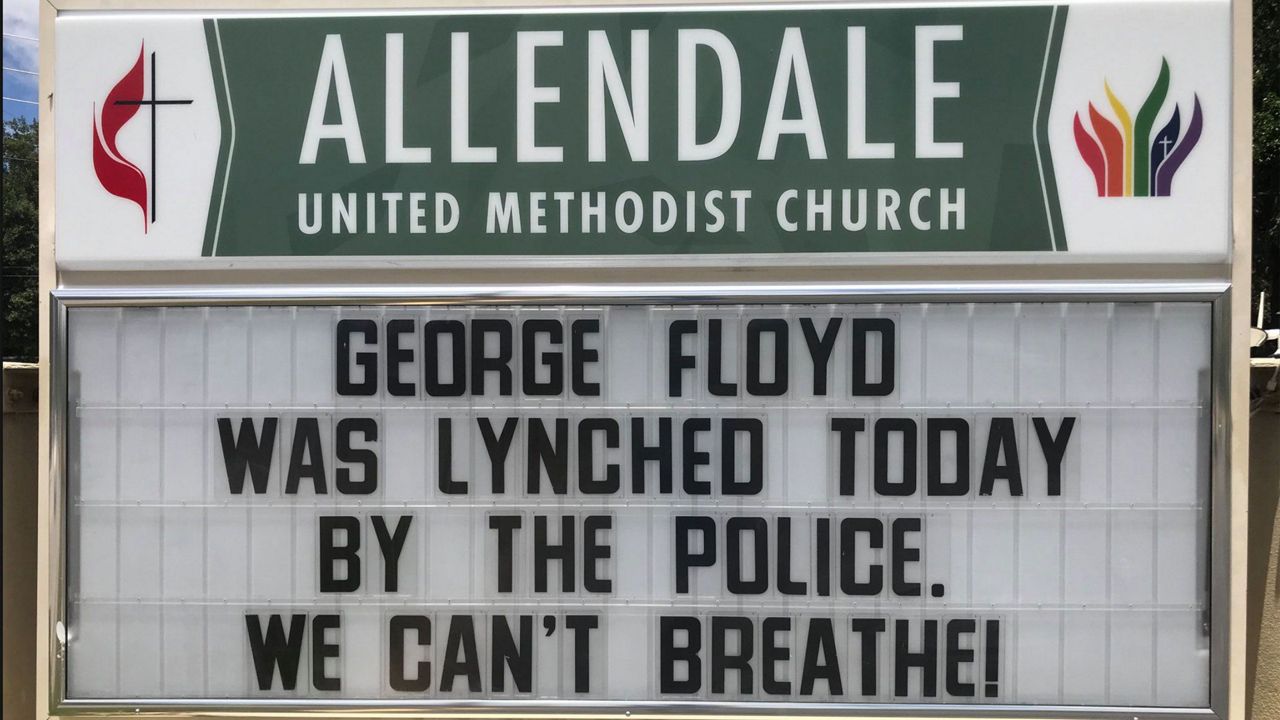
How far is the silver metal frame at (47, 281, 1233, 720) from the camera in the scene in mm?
3293

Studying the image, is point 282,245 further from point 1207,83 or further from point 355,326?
point 1207,83

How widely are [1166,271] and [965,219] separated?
0.78 m

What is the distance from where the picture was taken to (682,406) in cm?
338

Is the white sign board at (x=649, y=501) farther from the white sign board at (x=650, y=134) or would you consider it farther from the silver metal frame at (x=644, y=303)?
the white sign board at (x=650, y=134)

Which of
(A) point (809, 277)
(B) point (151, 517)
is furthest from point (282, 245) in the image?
(A) point (809, 277)

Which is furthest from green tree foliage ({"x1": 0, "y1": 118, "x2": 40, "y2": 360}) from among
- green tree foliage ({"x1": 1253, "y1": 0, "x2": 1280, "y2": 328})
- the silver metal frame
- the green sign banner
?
green tree foliage ({"x1": 1253, "y1": 0, "x2": 1280, "y2": 328})

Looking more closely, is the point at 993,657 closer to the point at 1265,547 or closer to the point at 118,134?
the point at 1265,547

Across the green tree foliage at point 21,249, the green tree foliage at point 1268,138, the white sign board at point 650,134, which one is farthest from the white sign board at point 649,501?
the green tree foliage at point 21,249

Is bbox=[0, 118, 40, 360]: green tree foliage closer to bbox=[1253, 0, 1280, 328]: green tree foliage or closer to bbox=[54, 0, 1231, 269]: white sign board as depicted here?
bbox=[54, 0, 1231, 269]: white sign board

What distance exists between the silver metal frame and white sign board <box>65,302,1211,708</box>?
4 centimetres

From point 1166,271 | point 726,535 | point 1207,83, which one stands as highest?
point 1207,83

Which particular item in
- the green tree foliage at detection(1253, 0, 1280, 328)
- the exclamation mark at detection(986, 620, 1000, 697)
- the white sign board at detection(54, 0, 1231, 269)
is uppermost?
the green tree foliage at detection(1253, 0, 1280, 328)

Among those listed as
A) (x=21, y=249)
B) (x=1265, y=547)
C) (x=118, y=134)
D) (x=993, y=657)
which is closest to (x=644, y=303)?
(x=993, y=657)

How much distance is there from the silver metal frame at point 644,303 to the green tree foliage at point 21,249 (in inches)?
844
